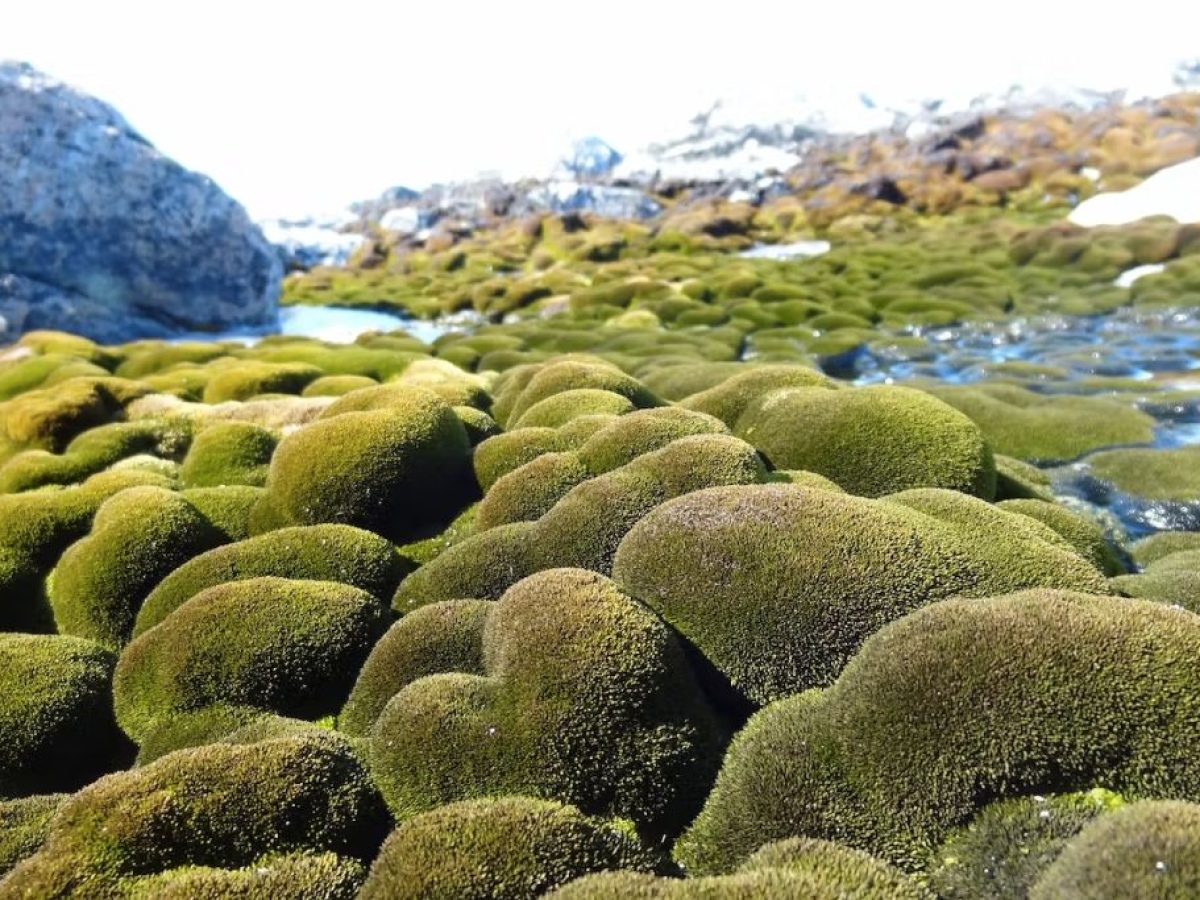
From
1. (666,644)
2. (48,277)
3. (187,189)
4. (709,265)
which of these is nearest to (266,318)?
(187,189)

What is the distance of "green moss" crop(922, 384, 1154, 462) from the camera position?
16.4m

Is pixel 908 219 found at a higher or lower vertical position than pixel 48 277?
lower

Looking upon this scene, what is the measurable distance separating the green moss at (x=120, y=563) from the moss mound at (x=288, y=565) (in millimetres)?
512

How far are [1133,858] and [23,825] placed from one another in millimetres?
6907

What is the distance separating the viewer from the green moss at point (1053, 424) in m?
16.4

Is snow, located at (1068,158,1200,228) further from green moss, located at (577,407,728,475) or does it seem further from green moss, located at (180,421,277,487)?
green moss, located at (180,421,277,487)

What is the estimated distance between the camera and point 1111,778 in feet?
15.4

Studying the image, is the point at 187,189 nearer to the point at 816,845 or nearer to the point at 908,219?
the point at 816,845

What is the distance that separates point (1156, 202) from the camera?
53031mm

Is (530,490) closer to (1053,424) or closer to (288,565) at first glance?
(288,565)

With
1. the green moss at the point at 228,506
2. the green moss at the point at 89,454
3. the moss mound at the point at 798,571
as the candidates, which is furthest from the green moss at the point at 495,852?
the green moss at the point at 89,454

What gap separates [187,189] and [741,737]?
38598 mm

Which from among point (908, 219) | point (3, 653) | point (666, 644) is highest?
point (666, 644)

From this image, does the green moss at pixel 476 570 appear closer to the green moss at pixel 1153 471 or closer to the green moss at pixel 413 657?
the green moss at pixel 413 657
